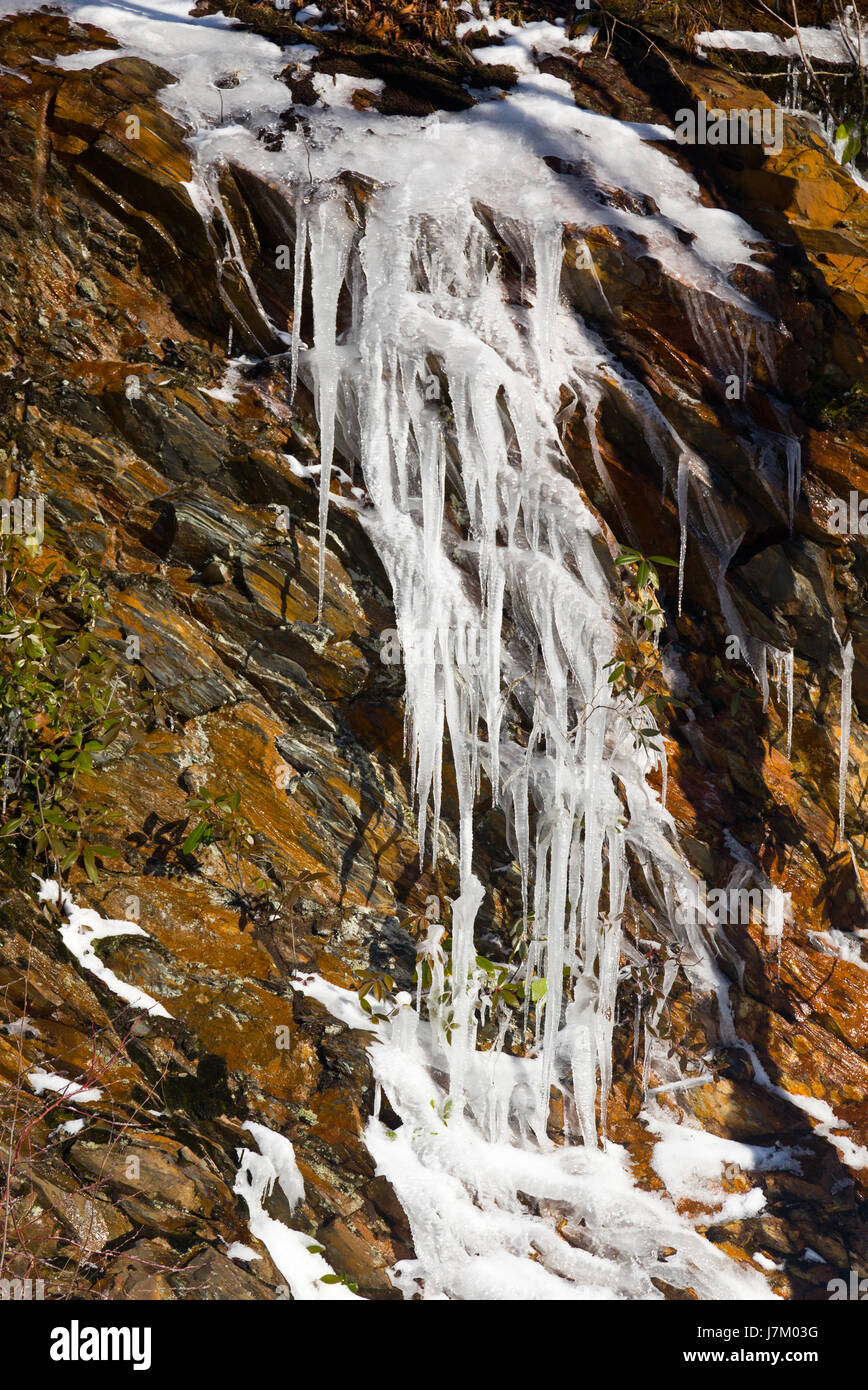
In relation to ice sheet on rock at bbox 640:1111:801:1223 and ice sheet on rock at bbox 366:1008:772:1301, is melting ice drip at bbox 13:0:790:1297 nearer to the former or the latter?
ice sheet on rock at bbox 366:1008:772:1301

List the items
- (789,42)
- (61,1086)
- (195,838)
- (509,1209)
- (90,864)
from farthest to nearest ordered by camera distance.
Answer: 1. (789,42)
2. (509,1209)
3. (195,838)
4. (90,864)
5. (61,1086)

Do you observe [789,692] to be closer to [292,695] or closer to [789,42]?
[292,695]

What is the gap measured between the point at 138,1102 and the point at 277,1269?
0.92m

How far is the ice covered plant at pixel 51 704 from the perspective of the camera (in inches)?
135

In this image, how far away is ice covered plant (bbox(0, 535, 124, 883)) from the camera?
11.3 feet

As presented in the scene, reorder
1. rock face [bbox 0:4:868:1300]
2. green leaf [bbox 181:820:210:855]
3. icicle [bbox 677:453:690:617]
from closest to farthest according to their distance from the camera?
rock face [bbox 0:4:868:1300] → green leaf [bbox 181:820:210:855] → icicle [bbox 677:453:690:617]

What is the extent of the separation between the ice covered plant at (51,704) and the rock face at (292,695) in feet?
0.35

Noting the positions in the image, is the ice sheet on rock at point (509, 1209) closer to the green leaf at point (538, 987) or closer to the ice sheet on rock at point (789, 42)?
the green leaf at point (538, 987)

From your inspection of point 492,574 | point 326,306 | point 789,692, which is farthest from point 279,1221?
point 326,306

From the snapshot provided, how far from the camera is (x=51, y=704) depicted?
11.7 feet

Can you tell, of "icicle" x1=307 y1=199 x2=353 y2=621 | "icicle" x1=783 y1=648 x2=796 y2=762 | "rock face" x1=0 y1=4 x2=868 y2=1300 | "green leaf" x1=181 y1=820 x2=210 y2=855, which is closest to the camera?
"rock face" x1=0 y1=4 x2=868 y2=1300

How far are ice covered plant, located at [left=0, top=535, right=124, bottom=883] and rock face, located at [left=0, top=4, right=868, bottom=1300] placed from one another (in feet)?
0.35

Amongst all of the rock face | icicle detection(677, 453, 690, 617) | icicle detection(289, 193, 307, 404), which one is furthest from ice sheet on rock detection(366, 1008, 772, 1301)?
icicle detection(289, 193, 307, 404)

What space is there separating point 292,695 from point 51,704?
1110mm
